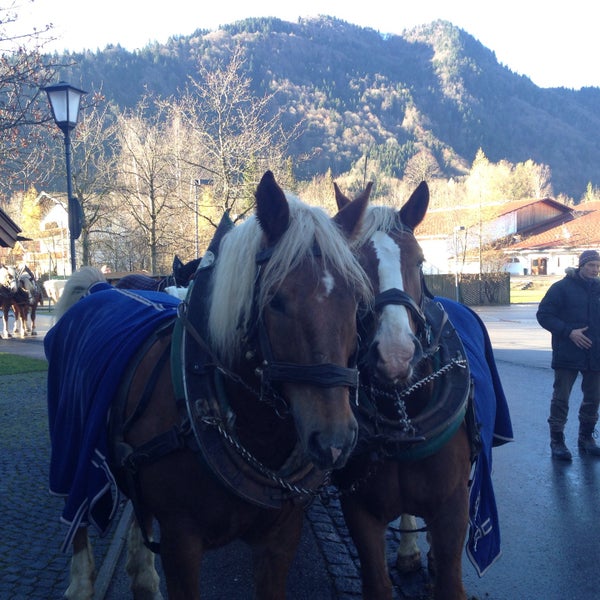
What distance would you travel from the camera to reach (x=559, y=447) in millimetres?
6395

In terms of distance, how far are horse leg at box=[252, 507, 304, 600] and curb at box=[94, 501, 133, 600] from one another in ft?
5.21

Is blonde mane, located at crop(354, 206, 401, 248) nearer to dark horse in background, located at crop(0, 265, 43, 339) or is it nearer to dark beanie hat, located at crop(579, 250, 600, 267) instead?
dark beanie hat, located at crop(579, 250, 600, 267)

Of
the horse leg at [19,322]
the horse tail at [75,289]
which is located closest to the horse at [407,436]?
the horse tail at [75,289]

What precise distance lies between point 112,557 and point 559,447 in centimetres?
450

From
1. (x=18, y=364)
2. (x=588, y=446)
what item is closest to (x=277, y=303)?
(x=588, y=446)

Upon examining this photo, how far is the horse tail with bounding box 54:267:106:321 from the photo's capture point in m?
4.62

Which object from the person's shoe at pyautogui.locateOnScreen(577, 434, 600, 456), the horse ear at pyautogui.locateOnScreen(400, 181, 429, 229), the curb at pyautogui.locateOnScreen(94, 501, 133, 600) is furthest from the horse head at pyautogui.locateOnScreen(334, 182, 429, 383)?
the person's shoe at pyautogui.locateOnScreen(577, 434, 600, 456)

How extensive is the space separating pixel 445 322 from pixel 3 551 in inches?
125

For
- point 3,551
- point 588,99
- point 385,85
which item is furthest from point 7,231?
point 588,99

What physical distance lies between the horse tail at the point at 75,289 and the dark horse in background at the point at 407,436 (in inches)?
99.5

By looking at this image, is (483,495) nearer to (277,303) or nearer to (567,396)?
(277,303)

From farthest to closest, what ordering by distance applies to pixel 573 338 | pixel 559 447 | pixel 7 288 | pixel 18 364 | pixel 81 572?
pixel 7 288 → pixel 18 364 → pixel 559 447 → pixel 573 338 → pixel 81 572

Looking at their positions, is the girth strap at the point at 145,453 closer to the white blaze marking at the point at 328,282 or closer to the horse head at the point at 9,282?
the white blaze marking at the point at 328,282

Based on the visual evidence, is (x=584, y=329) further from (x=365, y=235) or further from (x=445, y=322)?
(x=365, y=235)
